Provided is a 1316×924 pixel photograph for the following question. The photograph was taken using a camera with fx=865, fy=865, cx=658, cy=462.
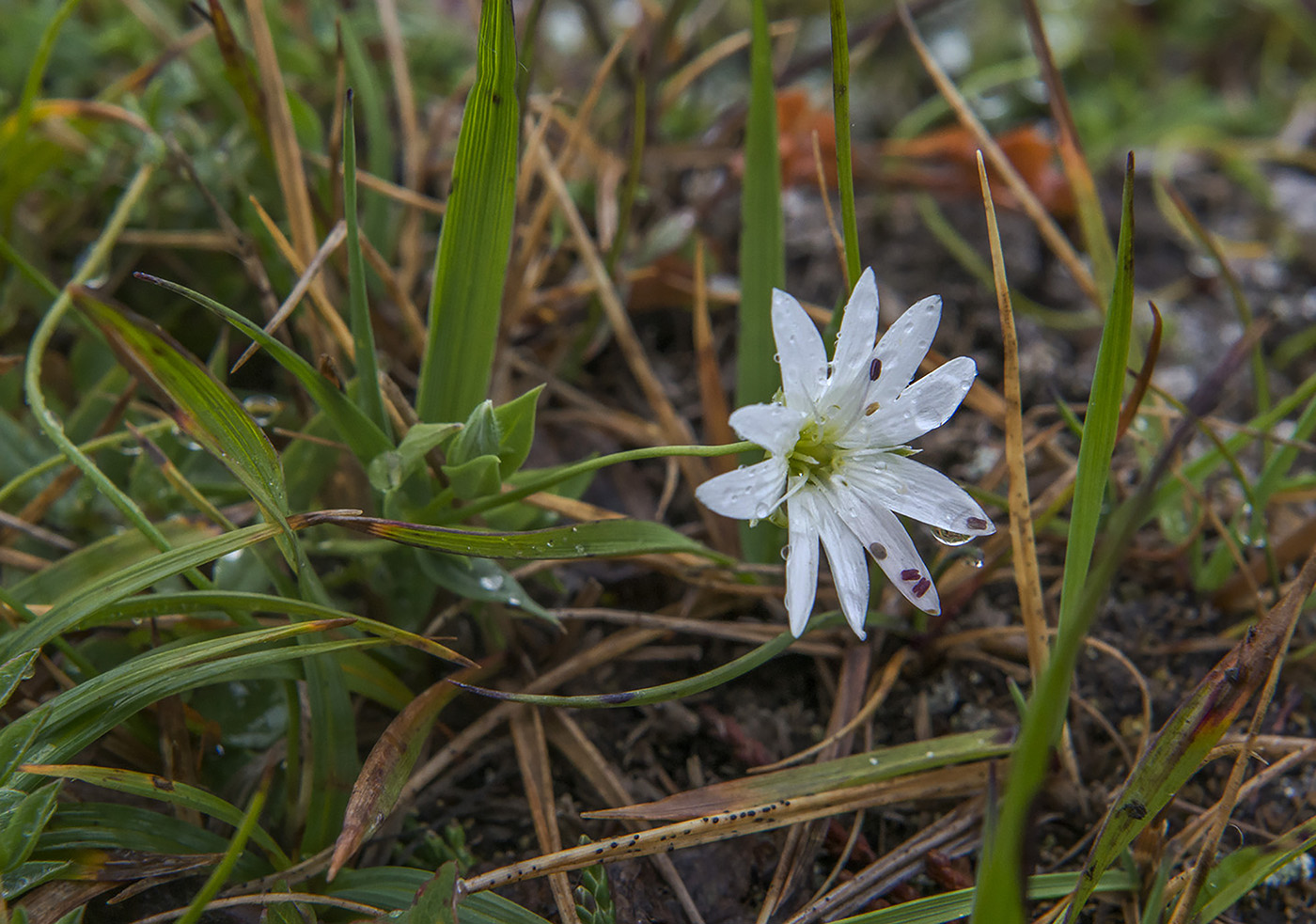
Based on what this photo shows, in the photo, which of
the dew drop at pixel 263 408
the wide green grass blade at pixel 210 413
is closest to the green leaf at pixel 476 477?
the wide green grass blade at pixel 210 413

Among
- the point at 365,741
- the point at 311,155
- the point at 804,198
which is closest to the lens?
the point at 365,741

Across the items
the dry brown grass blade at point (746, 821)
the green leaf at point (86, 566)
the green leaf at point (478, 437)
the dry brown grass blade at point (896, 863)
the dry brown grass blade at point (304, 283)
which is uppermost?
the dry brown grass blade at point (304, 283)

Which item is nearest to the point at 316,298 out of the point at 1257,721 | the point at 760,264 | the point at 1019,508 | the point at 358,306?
the point at 358,306

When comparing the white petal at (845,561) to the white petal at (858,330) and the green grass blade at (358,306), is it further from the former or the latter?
the green grass blade at (358,306)

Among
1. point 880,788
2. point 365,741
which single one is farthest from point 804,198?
point 365,741

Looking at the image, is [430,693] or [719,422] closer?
[430,693]

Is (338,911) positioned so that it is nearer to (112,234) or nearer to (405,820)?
(405,820)
